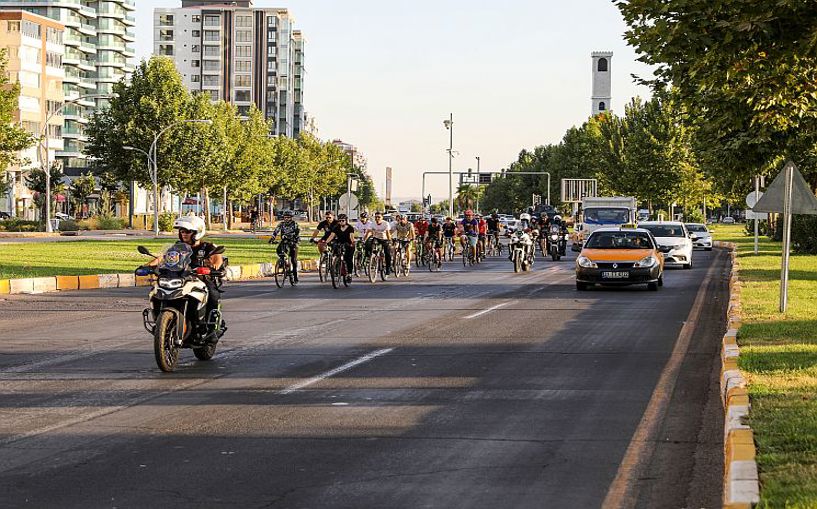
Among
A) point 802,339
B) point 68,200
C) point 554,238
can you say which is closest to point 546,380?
point 802,339

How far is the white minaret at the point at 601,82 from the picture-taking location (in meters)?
181

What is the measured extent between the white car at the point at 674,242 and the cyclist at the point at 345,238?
15393 mm

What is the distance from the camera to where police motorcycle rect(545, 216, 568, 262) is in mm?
49750

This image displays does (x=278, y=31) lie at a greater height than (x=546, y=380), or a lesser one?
greater

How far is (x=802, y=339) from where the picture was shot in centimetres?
1460

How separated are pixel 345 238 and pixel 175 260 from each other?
53.2 feet

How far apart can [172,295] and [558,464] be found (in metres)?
5.91

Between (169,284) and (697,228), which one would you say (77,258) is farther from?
(697,228)

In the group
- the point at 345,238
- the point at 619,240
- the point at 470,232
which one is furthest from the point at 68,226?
the point at 619,240

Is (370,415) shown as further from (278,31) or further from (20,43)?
(278,31)

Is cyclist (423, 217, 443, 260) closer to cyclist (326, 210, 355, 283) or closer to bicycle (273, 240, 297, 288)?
bicycle (273, 240, 297, 288)

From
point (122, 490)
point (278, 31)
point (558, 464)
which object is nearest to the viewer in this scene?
point (122, 490)

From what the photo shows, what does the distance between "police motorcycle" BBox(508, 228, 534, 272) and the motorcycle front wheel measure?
2617cm

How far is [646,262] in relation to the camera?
28.4m
